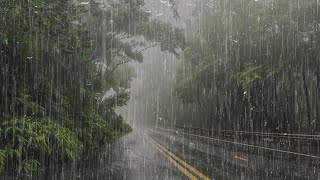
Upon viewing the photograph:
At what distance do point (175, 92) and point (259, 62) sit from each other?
22.3 metres

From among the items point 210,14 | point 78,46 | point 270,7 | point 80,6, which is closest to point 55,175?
point 78,46

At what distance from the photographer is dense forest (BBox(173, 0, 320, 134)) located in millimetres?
26125

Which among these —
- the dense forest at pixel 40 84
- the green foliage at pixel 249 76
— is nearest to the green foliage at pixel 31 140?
the dense forest at pixel 40 84

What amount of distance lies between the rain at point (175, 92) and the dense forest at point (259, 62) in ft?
0.34

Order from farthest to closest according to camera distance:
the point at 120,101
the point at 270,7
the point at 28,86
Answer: the point at 120,101
the point at 270,7
the point at 28,86

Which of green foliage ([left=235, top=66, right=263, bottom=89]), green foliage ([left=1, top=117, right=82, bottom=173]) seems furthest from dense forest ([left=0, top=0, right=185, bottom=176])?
green foliage ([left=235, top=66, right=263, bottom=89])

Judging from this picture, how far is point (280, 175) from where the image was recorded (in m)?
9.89

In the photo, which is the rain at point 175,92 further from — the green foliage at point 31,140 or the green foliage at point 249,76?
the green foliage at point 249,76

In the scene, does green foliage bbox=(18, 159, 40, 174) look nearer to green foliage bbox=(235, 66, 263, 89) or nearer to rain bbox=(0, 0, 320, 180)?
rain bbox=(0, 0, 320, 180)

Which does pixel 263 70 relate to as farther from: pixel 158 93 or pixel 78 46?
pixel 158 93

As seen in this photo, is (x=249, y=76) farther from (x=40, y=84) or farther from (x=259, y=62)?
(x=40, y=84)

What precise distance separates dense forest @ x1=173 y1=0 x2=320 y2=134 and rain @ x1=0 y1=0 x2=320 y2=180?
104 mm

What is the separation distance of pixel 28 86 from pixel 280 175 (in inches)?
334

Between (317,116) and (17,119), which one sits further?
(317,116)
